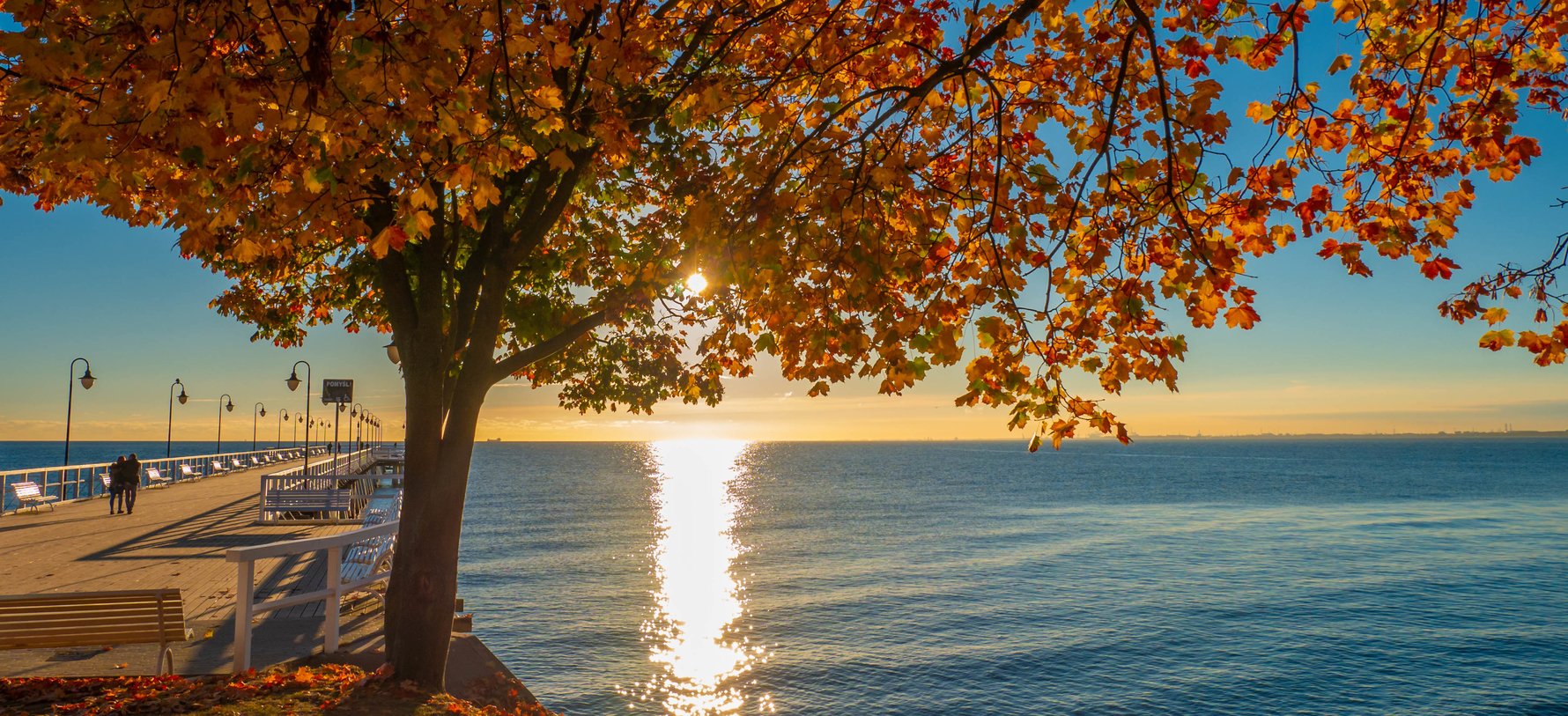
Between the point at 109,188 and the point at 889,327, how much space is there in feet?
12.9

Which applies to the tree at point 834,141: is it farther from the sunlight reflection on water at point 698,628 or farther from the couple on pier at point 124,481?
the couple on pier at point 124,481

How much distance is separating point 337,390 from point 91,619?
40321 mm

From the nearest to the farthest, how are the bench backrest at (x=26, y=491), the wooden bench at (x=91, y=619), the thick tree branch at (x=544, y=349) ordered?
the wooden bench at (x=91, y=619) → the thick tree branch at (x=544, y=349) → the bench backrest at (x=26, y=491)

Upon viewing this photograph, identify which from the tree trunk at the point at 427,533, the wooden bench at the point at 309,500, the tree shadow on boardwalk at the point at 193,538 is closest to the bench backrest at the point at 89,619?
the tree trunk at the point at 427,533

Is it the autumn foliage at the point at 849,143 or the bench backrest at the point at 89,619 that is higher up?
the autumn foliage at the point at 849,143

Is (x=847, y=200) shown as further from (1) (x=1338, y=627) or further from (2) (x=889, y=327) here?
(1) (x=1338, y=627)

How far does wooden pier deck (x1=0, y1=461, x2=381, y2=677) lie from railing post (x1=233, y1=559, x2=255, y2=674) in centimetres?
37

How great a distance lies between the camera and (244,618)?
25.6 ft

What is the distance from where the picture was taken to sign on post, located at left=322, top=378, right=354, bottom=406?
142 ft

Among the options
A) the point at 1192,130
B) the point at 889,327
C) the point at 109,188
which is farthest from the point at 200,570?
the point at 1192,130

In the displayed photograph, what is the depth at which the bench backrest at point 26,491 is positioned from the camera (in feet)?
77.2

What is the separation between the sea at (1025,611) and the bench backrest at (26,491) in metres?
12.1

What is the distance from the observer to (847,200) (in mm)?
5266

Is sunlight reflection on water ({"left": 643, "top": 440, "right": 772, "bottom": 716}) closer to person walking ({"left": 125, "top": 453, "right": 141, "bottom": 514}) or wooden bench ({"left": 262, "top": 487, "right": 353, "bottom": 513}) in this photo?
wooden bench ({"left": 262, "top": 487, "right": 353, "bottom": 513})
